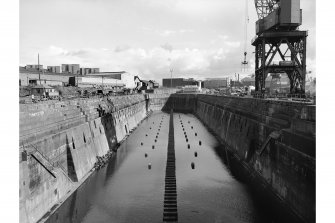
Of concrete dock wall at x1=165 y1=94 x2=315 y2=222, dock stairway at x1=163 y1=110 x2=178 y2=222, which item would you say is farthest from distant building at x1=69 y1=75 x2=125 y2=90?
concrete dock wall at x1=165 y1=94 x2=315 y2=222

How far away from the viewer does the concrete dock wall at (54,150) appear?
27.0 metres

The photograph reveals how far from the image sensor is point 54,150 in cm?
3375

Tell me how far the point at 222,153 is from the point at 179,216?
30329 mm

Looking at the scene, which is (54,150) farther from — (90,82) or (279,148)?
(90,82)

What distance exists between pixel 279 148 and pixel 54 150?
24.4 metres

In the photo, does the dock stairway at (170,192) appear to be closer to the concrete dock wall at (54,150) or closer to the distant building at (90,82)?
the concrete dock wall at (54,150)

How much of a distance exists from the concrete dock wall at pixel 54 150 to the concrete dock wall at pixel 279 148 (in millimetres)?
22915

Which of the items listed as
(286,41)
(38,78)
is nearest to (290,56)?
(286,41)

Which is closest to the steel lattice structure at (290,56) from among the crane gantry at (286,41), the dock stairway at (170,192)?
the crane gantry at (286,41)

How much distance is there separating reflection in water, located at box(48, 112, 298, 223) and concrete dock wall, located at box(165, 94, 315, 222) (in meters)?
2.90

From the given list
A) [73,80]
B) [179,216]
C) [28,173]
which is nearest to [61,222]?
[28,173]

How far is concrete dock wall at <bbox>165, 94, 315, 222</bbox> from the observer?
84.2ft

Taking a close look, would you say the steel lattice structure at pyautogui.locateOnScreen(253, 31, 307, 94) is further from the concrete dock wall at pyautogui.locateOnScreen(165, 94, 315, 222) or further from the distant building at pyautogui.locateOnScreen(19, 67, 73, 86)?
the distant building at pyautogui.locateOnScreen(19, 67, 73, 86)

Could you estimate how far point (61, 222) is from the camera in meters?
28.8
